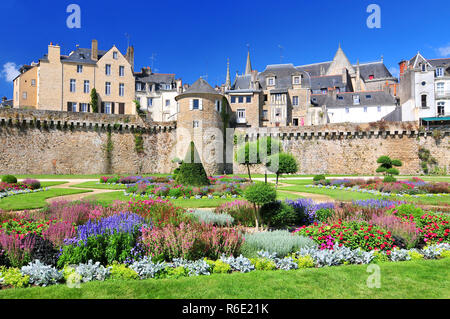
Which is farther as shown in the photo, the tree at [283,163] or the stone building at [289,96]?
the stone building at [289,96]

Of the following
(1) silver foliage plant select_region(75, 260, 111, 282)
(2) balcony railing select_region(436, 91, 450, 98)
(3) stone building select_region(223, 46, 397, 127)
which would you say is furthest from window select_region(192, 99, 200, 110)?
(1) silver foliage plant select_region(75, 260, 111, 282)

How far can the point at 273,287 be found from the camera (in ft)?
16.7

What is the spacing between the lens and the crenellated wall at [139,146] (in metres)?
34.6

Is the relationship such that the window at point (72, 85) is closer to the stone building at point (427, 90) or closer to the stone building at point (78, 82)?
the stone building at point (78, 82)

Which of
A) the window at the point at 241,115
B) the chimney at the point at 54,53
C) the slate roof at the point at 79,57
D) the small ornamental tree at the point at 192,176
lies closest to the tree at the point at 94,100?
the slate roof at the point at 79,57

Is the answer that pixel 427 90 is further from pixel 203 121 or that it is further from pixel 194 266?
pixel 194 266

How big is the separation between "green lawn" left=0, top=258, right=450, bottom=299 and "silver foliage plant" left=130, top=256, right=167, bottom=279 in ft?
0.78

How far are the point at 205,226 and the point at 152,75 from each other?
5046cm

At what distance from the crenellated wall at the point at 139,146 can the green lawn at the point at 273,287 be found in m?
34.8

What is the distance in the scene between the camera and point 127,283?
205 inches

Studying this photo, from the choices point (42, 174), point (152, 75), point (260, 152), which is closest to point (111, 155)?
point (42, 174)

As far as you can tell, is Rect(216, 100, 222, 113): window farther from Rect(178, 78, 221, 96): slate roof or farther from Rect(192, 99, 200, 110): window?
Rect(192, 99, 200, 110): window

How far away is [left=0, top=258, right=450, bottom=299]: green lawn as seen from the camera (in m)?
4.74

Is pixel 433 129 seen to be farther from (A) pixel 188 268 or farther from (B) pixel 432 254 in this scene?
(A) pixel 188 268
